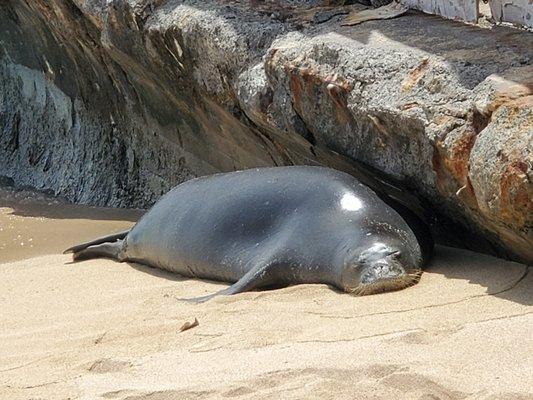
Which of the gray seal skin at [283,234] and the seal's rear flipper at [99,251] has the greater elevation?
the gray seal skin at [283,234]

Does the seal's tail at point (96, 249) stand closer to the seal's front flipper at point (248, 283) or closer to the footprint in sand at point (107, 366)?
the seal's front flipper at point (248, 283)

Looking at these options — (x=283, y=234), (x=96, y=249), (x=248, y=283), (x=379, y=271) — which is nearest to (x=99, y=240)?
(x=96, y=249)

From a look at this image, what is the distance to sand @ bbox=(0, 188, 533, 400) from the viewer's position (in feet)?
13.6

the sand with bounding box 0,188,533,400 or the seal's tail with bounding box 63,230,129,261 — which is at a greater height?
the sand with bounding box 0,188,533,400

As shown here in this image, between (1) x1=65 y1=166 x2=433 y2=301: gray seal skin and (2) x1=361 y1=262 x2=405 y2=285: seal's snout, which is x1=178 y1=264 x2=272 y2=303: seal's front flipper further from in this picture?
(2) x1=361 y1=262 x2=405 y2=285: seal's snout

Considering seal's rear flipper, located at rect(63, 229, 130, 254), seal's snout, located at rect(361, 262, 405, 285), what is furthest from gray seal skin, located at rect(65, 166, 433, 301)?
seal's rear flipper, located at rect(63, 229, 130, 254)

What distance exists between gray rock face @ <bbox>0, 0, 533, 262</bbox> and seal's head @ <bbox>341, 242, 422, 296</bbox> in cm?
39

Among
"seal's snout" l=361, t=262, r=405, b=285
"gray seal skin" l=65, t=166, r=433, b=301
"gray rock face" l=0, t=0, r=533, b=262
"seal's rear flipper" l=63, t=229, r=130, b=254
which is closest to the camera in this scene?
"gray rock face" l=0, t=0, r=533, b=262

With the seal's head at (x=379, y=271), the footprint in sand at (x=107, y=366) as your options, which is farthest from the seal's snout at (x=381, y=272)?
the footprint in sand at (x=107, y=366)

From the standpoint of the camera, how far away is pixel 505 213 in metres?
5.39

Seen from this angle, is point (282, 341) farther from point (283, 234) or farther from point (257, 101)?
point (257, 101)

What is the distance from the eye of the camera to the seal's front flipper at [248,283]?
6195mm

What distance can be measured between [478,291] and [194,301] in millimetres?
1429

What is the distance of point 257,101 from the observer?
7352 millimetres
